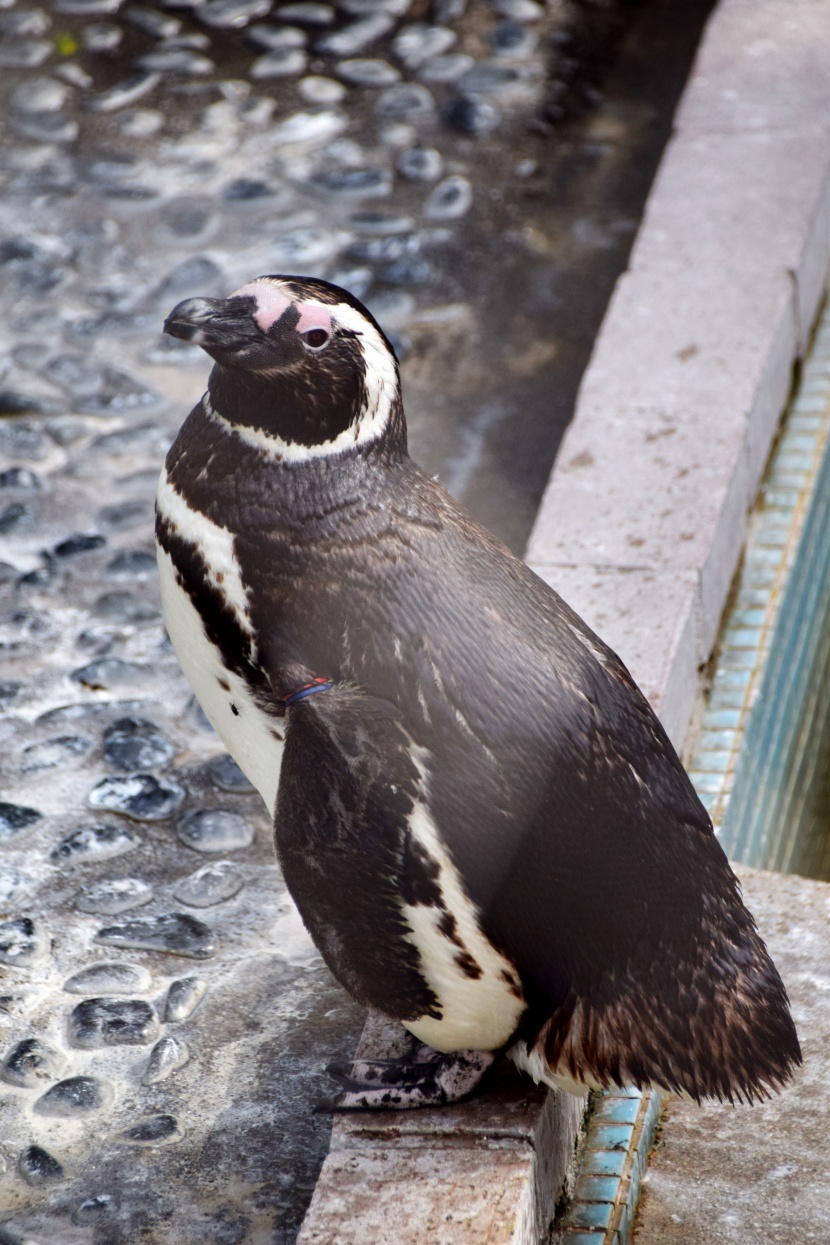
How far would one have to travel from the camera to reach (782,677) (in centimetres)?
361

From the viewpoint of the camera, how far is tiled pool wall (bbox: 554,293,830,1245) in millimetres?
3135

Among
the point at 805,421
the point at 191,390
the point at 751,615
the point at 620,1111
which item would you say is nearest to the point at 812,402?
the point at 805,421

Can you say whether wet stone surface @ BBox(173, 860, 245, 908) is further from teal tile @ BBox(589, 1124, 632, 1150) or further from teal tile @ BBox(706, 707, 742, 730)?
teal tile @ BBox(706, 707, 742, 730)

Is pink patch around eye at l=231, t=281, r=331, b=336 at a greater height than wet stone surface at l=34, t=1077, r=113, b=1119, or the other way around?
pink patch around eye at l=231, t=281, r=331, b=336

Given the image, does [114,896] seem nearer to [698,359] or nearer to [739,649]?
[739,649]

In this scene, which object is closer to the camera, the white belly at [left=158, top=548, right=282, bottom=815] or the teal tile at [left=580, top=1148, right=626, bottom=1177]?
the white belly at [left=158, top=548, right=282, bottom=815]

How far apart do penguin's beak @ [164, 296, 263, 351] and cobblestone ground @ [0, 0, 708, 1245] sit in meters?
1.17

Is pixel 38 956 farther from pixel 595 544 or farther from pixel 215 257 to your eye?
pixel 215 257

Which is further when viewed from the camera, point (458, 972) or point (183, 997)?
point (183, 997)

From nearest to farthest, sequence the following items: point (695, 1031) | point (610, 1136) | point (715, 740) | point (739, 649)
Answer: point (695, 1031), point (610, 1136), point (715, 740), point (739, 649)

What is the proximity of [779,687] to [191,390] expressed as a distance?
5.73ft

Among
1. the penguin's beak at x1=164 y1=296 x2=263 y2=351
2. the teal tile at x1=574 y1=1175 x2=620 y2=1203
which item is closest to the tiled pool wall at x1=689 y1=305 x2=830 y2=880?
the teal tile at x1=574 y1=1175 x2=620 y2=1203

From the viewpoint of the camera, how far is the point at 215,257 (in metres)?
4.61

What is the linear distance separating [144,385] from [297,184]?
115cm
